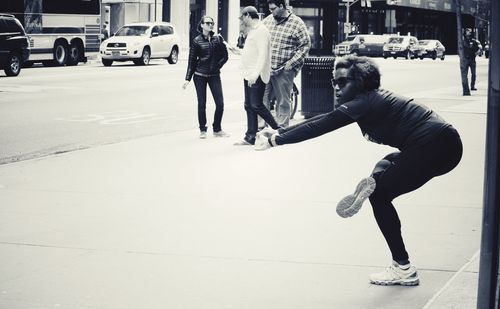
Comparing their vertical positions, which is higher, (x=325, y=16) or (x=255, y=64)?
(x=325, y=16)

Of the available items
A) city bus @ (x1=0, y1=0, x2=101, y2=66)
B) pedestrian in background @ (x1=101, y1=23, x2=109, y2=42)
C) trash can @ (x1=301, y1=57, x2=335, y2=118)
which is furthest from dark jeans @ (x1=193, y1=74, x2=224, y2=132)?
pedestrian in background @ (x1=101, y1=23, x2=109, y2=42)

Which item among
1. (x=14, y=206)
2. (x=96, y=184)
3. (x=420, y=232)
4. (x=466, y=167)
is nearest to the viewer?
(x=420, y=232)

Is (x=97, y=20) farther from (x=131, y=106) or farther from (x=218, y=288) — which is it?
(x=218, y=288)

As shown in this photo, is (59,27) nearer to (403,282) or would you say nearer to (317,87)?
(317,87)

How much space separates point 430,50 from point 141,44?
1319 inches

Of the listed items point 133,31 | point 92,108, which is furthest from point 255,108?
point 133,31

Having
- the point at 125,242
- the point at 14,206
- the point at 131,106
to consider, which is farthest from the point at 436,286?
the point at 131,106

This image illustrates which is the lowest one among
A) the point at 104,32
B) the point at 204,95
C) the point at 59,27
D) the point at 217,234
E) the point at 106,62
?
the point at 217,234

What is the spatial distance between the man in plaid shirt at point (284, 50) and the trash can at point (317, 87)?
306 centimetres

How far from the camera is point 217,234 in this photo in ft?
24.1

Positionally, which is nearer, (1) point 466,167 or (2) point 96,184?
(2) point 96,184

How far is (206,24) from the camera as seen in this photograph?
1359cm

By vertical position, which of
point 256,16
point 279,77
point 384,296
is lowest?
point 384,296

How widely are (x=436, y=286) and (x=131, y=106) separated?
13923 mm
